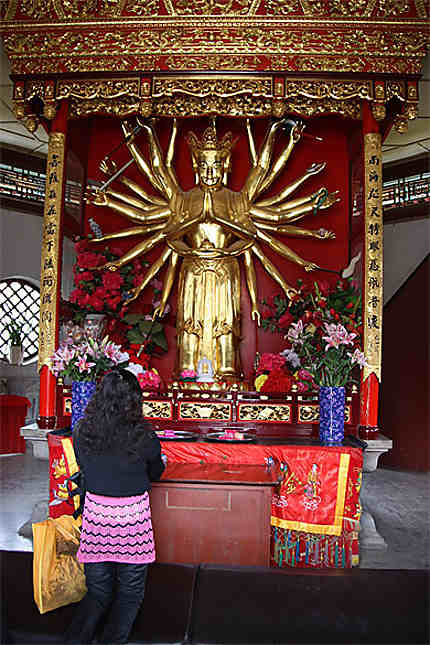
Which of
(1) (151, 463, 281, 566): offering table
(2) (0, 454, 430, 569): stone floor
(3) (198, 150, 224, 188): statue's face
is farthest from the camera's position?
(3) (198, 150, 224, 188): statue's face

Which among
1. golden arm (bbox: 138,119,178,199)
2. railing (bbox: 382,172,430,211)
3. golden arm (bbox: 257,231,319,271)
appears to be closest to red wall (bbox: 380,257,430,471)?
railing (bbox: 382,172,430,211)

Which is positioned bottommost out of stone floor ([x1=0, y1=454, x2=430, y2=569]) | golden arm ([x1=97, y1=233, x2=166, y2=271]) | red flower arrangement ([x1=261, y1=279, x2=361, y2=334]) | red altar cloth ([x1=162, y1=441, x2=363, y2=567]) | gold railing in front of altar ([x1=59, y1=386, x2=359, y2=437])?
stone floor ([x1=0, y1=454, x2=430, y2=569])

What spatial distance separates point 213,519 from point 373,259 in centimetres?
213

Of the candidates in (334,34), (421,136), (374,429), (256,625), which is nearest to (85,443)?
(256,625)

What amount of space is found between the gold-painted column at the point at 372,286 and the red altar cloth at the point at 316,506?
64 centimetres

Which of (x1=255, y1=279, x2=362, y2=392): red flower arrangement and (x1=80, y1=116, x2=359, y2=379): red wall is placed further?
(x1=80, y1=116, x2=359, y2=379): red wall

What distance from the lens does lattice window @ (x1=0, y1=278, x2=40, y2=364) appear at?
7.60 metres

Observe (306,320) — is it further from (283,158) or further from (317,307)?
(283,158)

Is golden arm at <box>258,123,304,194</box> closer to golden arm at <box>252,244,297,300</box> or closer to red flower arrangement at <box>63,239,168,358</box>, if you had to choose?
golden arm at <box>252,244,297,300</box>

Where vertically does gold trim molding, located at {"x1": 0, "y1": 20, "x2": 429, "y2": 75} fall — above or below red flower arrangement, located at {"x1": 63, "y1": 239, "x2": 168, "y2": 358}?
above

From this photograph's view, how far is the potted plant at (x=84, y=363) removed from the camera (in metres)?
3.48

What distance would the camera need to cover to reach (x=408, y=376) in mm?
6773

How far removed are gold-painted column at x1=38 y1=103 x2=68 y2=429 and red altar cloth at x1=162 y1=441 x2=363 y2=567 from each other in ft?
Result: 5.00

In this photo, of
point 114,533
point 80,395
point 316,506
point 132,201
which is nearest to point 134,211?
point 132,201
